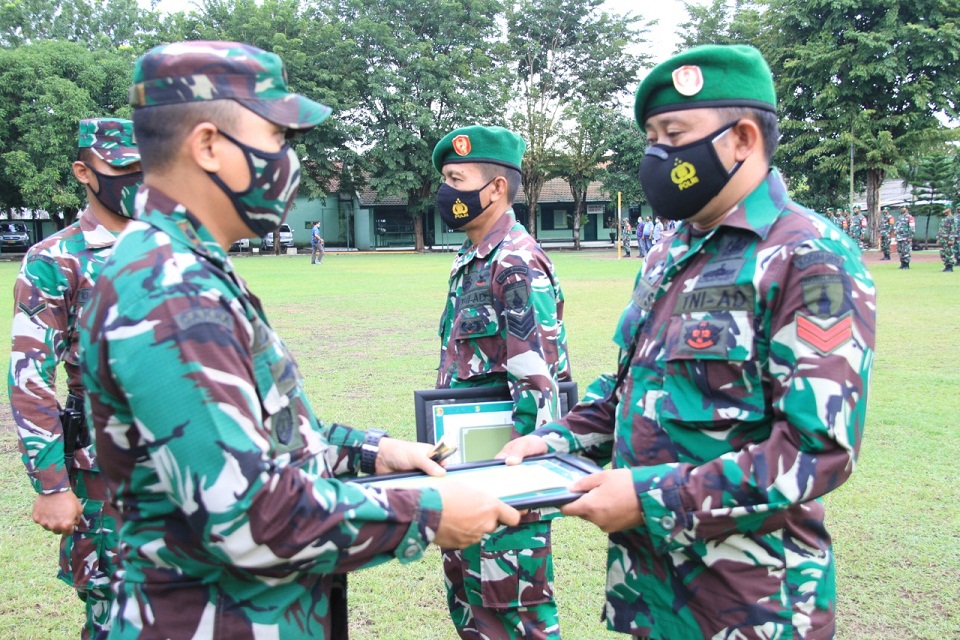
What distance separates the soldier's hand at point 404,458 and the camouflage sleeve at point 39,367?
1671 millimetres

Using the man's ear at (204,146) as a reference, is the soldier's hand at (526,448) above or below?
below

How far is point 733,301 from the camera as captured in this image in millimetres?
1966

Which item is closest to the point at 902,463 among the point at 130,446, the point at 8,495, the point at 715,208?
the point at 715,208

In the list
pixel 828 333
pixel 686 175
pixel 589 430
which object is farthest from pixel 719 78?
pixel 589 430

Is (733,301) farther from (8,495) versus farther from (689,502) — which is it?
(8,495)

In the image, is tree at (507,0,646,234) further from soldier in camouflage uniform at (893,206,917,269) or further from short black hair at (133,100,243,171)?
short black hair at (133,100,243,171)

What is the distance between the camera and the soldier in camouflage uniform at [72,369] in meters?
3.11

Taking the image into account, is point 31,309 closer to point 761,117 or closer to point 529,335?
point 529,335

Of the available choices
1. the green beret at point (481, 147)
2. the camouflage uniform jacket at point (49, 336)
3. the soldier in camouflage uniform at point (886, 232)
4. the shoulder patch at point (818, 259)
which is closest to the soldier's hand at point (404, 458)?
the shoulder patch at point (818, 259)

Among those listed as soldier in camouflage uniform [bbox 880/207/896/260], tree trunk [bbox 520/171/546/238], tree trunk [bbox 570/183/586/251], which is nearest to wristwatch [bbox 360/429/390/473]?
soldier in camouflage uniform [bbox 880/207/896/260]

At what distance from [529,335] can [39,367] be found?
6.79 ft

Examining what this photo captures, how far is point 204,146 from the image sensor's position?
5.61ft

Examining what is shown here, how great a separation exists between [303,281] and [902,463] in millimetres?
18969

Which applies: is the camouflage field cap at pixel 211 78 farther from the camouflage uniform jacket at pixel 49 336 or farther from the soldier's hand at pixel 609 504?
the camouflage uniform jacket at pixel 49 336
